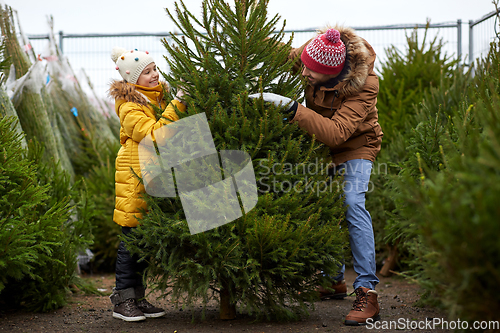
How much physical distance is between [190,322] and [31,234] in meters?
1.24

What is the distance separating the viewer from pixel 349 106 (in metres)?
3.14

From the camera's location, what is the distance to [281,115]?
9.04ft

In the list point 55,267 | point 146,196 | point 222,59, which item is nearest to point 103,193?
point 55,267

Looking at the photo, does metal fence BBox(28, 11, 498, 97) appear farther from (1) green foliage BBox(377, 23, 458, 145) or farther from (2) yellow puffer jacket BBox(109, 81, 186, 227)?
(2) yellow puffer jacket BBox(109, 81, 186, 227)

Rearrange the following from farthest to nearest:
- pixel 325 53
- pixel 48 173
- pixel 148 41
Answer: pixel 148 41
pixel 48 173
pixel 325 53

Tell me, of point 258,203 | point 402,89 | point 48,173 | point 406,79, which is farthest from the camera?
point 406,79

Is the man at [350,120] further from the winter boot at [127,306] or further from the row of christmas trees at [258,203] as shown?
the winter boot at [127,306]

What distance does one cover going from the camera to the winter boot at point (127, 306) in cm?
Result: 317

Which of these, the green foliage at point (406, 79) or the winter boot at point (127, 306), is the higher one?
the green foliage at point (406, 79)

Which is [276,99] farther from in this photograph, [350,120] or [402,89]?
[402,89]

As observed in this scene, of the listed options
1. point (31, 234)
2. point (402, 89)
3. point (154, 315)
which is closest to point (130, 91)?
point (31, 234)

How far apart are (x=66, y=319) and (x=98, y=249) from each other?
2.16 m

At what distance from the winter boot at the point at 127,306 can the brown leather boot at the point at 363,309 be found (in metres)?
1.44

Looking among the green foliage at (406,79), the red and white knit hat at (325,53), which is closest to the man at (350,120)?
the red and white knit hat at (325,53)
